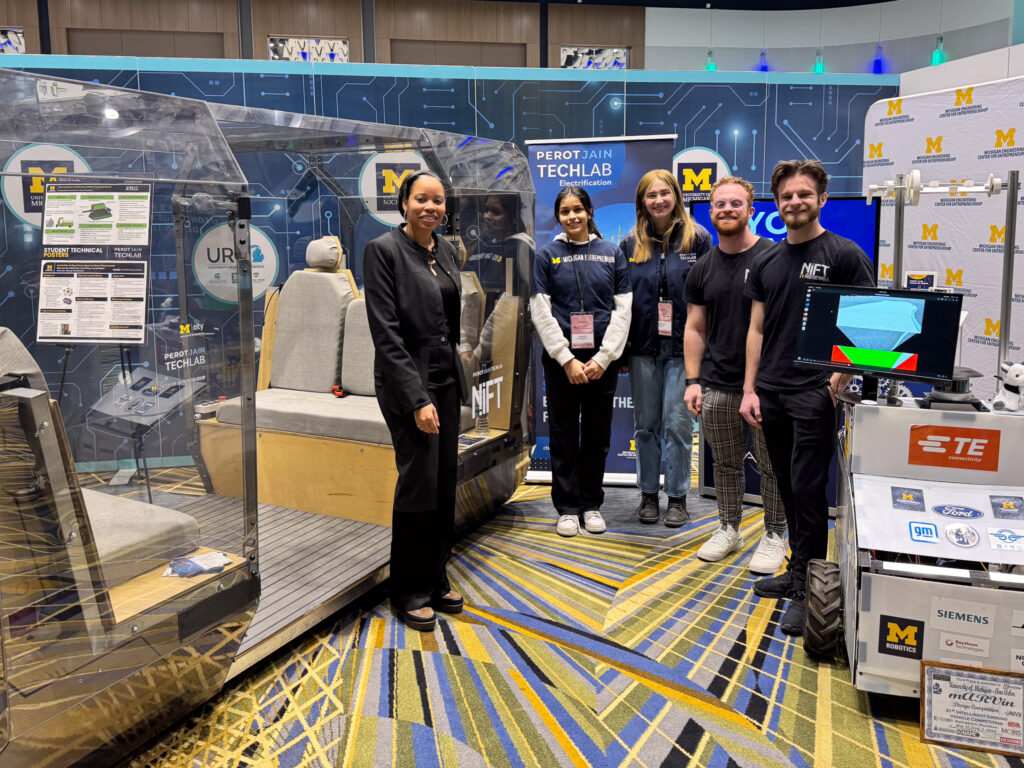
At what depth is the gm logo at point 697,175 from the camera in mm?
6371

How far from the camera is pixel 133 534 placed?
2131 millimetres

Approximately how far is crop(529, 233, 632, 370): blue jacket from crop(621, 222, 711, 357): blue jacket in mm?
138

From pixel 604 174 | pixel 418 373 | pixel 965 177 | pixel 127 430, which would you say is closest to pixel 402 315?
pixel 418 373

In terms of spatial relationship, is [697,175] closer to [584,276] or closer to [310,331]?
[584,276]

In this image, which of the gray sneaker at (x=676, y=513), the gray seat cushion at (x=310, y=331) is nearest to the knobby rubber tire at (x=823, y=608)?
the gray sneaker at (x=676, y=513)

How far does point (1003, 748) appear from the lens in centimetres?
223

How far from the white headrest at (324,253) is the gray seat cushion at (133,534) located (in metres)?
2.26

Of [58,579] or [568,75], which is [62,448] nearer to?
[58,579]

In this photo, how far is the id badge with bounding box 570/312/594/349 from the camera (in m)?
3.82

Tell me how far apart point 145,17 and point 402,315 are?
650cm

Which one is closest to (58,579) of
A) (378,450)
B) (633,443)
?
(378,450)

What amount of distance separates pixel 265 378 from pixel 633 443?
2119 mm

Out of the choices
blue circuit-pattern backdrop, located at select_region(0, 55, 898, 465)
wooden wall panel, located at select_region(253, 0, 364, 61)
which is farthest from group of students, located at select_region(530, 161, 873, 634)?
wooden wall panel, located at select_region(253, 0, 364, 61)

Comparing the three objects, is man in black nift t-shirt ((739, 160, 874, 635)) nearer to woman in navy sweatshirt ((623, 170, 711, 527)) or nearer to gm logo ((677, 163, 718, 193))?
woman in navy sweatshirt ((623, 170, 711, 527))
